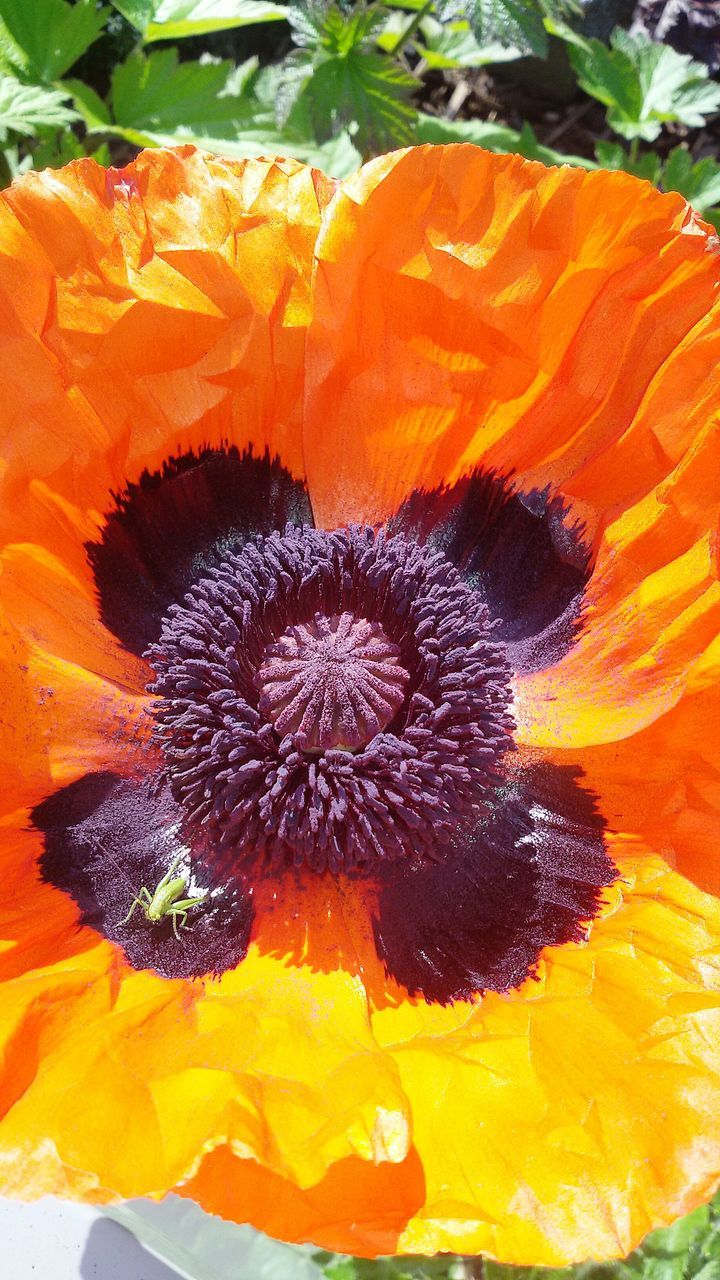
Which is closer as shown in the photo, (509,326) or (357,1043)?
(357,1043)

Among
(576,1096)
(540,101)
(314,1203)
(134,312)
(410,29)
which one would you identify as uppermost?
(540,101)

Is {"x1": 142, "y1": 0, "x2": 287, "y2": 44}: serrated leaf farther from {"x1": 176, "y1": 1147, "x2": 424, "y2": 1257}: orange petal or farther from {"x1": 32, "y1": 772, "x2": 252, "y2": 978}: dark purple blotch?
{"x1": 176, "y1": 1147, "x2": 424, "y2": 1257}: orange petal

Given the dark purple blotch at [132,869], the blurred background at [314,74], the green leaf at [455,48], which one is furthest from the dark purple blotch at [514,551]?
the green leaf at [455,48]

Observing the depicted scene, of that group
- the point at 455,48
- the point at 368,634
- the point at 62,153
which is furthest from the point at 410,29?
the point at 368,634

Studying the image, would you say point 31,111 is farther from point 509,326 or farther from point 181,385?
point 509,326

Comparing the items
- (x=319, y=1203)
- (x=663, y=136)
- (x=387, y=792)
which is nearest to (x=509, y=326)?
(x=387, y=792)

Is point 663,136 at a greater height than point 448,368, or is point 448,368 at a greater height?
point 663,136

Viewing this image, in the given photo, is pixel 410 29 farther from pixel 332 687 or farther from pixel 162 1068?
pixel 162 1068
